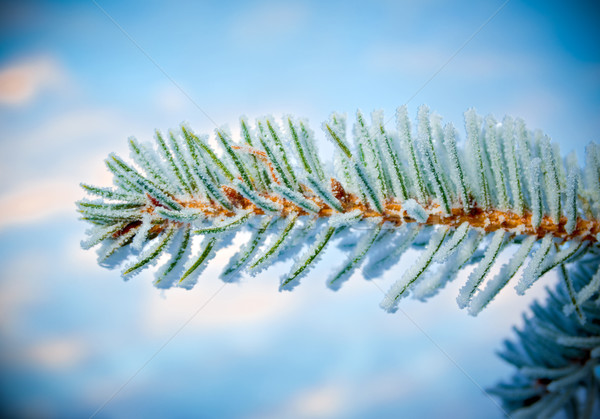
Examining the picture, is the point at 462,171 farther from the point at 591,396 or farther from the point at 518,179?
the point at 591,396

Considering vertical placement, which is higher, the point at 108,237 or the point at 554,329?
the point at 108,237

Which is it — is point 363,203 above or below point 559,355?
above

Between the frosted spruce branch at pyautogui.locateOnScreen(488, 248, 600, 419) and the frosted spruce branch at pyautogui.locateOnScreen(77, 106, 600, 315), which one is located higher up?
the frosted spruce branch at pyautogui.locateOnScreen(77, 106, 600, 315)

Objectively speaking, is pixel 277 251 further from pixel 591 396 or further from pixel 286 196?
pixel 591 396

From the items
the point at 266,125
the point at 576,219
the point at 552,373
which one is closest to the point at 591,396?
the point at 552,373

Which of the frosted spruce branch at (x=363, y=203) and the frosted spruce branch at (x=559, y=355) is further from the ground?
the frosted spruce branch at (x=363, y=203)

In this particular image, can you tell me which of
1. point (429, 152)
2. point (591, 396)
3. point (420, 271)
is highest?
point (429, 152)
